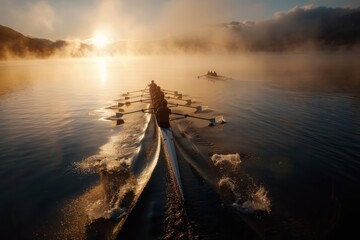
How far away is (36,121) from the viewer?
29797 millimetres

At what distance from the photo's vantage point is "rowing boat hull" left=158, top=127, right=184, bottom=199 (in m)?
13.5

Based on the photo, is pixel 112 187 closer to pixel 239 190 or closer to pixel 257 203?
pixel 239 190

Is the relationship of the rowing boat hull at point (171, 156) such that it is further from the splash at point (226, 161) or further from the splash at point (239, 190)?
the splash at point (226, 161)

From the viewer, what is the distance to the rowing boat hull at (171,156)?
13.5 metres

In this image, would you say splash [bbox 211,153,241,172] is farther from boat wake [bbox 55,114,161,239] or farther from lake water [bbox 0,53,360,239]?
boat wake [bbox 55,114,161,239]

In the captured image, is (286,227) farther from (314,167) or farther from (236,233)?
(314,167)

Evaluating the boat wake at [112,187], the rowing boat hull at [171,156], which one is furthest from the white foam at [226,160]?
the boat wake at [112,187]

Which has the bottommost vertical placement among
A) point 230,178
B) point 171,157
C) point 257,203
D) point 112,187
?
point 112,187

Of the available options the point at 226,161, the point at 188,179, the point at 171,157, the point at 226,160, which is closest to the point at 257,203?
the point at 188,179

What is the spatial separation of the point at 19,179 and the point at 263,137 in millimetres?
19805

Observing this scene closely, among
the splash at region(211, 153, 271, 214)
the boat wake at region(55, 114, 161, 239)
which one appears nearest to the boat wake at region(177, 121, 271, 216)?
the splash at region(211, 153, 271, 214)

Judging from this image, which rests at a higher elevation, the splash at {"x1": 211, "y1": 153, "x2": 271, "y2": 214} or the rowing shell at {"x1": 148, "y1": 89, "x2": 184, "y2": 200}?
the rowing shell at {"x1": 148, "y1": 89, "x2": 184, "y2": 200}

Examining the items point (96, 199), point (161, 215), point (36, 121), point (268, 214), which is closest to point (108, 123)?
point (36, 121)

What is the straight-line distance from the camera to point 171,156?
16.5m
